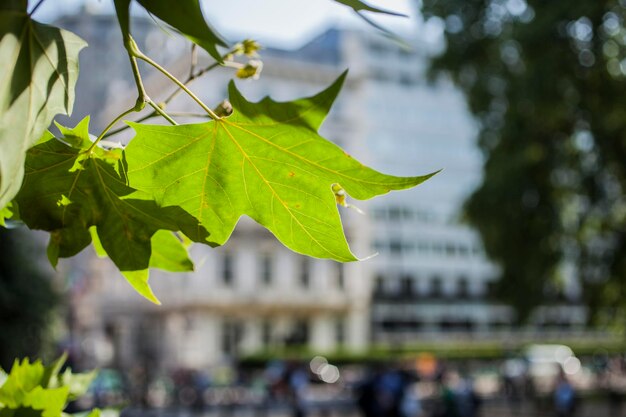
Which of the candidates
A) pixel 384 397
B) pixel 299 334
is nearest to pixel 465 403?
pixel 384 397

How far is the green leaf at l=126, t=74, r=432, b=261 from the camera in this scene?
56 centimetres

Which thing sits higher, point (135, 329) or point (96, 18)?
point (96, 18)

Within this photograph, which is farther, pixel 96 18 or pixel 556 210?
pixel 96 18

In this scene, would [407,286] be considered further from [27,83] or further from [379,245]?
[27,83]

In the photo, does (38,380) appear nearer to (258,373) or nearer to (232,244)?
(258,373)

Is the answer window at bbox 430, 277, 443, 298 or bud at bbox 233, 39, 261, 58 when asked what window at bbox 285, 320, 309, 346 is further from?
bud at bbox 233, 39, 261, 58

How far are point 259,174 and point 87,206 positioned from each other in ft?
0.51

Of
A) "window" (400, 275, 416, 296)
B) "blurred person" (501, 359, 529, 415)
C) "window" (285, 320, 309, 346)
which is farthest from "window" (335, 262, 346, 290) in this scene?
"blurred person" (501, 359, 529, 415)

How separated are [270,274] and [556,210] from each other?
20949 millimetres

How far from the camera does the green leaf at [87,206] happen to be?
0.62 meters

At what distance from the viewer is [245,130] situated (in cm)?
58

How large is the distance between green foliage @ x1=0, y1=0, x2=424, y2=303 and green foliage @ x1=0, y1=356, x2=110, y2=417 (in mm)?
128

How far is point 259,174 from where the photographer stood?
62 centimetres

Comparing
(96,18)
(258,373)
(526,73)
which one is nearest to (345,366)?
(258,373)
